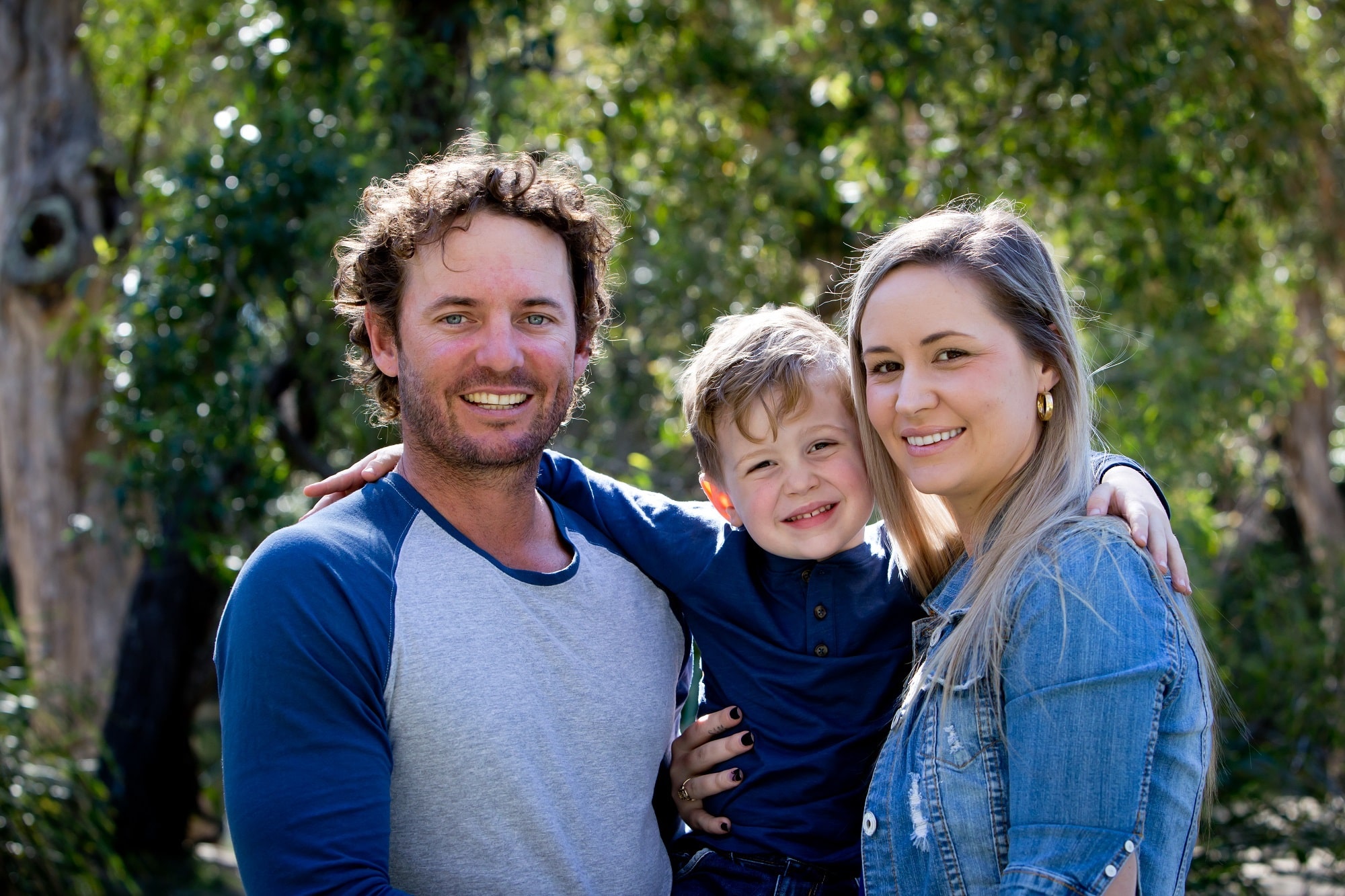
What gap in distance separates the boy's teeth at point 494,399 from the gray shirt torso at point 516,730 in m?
0.26

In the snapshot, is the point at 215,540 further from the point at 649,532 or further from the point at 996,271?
the point at 996,271

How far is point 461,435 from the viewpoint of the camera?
2275mm

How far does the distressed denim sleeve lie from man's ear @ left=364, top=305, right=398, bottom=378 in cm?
141

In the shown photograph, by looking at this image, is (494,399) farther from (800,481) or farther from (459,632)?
(800,481)

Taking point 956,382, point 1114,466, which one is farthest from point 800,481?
point 1114,466

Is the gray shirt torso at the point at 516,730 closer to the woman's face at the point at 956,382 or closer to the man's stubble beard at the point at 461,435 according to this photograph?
the man's stubble beard at the point at 461,435

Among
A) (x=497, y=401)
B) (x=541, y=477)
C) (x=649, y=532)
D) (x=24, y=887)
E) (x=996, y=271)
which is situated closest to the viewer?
(x=996, y=271)

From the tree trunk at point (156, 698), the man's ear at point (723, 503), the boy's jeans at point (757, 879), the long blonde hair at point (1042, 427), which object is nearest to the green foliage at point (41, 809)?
the tree trunk at point (156, 698)

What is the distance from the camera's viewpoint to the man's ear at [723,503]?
8.50ft

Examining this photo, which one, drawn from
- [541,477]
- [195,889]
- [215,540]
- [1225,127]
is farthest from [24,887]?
[1225,127]

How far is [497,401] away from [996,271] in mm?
994

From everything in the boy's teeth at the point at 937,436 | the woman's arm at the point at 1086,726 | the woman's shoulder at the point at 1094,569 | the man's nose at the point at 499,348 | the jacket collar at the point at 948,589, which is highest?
the man's nose at the point at 499,348

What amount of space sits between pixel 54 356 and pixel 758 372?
19.0 ft

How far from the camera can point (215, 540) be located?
16.9 feet
